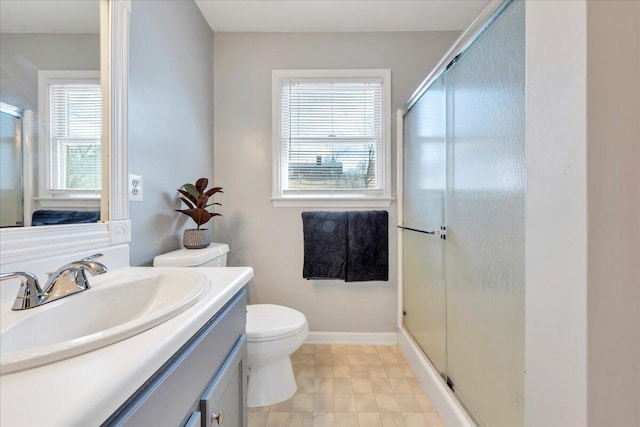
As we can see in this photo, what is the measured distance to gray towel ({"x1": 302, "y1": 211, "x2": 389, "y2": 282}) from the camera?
1.83 meters

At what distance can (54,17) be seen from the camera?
796mm

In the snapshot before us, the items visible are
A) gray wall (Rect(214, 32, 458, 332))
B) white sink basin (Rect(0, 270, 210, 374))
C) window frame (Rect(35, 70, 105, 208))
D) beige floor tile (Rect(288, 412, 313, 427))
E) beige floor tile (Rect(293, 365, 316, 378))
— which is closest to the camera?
white sink basin (Rect(0, 270, 210, 374))

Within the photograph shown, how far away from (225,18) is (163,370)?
Result: 205cm

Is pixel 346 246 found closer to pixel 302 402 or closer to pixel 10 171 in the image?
pixel 302 402

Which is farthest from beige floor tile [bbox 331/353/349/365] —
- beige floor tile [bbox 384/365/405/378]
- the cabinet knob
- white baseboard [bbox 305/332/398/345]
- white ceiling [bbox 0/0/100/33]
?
white ceiling [bbox 0/0/100/33]

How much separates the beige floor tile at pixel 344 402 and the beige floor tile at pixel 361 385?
0.21ft

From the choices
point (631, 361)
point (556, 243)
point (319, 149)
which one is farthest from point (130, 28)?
point (631, 361)

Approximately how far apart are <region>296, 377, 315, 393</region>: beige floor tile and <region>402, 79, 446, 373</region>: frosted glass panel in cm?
65

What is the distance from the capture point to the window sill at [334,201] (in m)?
1.92

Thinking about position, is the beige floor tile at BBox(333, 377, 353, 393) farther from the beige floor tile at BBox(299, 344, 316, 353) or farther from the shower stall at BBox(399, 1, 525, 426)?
the shower stall at BBox(399, 1, 525, 426)

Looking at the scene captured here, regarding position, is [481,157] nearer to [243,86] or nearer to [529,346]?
[529,346]

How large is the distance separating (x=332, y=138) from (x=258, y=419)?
1.69m

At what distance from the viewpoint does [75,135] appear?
0.87 meters

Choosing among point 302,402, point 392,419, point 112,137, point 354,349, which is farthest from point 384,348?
point 112,137
